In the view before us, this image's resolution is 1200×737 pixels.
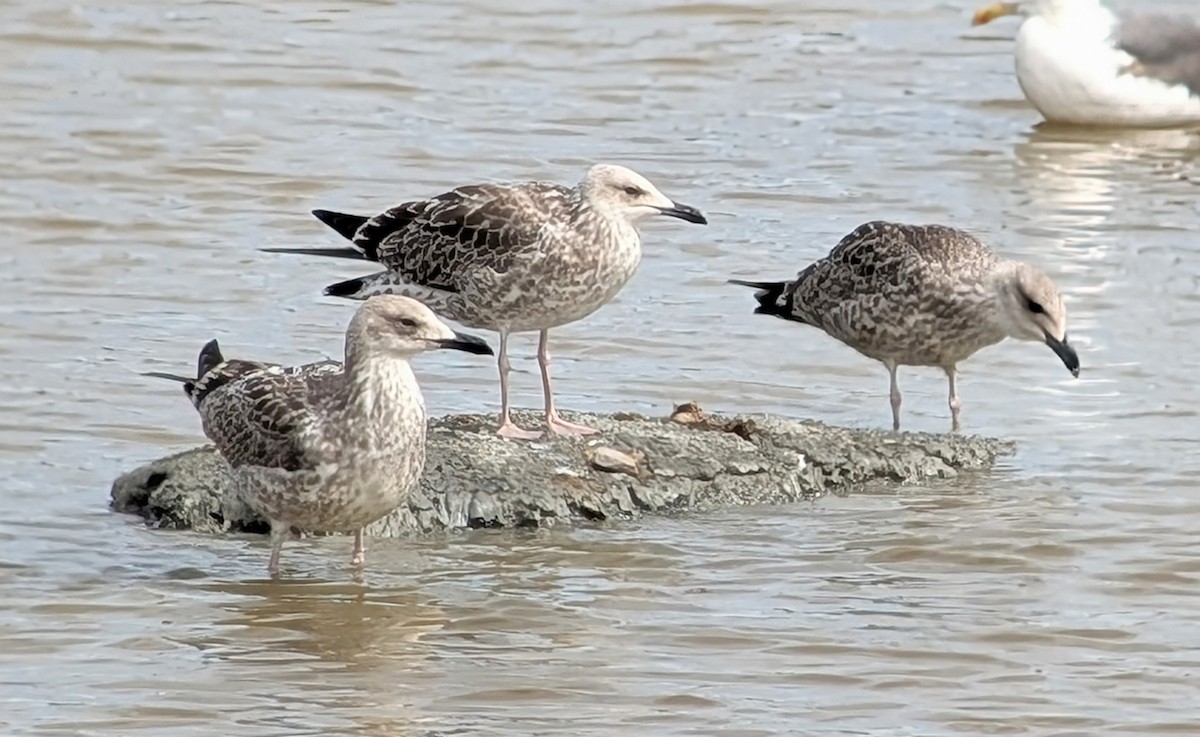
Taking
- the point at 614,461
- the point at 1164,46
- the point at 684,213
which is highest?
the point at 1164,46

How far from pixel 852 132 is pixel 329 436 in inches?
288

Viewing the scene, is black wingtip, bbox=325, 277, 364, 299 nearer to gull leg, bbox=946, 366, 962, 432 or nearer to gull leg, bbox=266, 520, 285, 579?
gull leg, bbox=266, 520, 285, 579

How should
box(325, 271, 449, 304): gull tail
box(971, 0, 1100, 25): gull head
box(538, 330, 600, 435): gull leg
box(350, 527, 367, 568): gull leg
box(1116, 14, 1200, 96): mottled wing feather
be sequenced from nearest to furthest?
box(350, 527, 367, 568): gull leg < box(538, 330, 600, 435): gull leg < box(325, 271, 449, 304): gull tail < box(1116, 14, 1200, 96): mottled wing feather < box(971, 0, 1100, 25): gull head

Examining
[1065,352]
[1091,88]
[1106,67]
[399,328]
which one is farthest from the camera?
[1106,67]

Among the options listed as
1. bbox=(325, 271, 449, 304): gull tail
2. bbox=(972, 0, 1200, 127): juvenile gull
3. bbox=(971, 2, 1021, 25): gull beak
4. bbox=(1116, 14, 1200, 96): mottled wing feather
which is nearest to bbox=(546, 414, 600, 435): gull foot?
bbox=(325, 271, 449, 304): gull tail

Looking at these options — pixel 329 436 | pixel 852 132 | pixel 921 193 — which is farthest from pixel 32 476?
pixel 852 132

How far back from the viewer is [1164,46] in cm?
Result: 1445

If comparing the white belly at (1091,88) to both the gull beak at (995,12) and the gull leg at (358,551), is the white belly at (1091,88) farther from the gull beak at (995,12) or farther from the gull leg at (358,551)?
the gull leg at (358,551)

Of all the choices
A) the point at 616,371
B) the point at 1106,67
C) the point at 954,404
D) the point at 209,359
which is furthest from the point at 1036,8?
the point at 209,359

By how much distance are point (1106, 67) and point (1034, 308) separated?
5.95 m

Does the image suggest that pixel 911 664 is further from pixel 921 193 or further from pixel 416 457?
pixel 921 193

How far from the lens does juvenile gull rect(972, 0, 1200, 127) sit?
1415 centimetres

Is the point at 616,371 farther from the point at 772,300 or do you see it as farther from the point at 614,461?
the point at 614,461

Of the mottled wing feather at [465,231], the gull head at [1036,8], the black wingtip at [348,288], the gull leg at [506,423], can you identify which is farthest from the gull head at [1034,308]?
the gull head at [1036,8]
